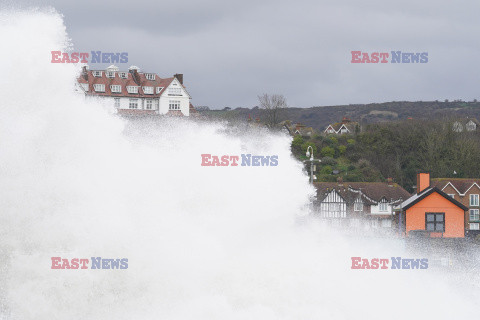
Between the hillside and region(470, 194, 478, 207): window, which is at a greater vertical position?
the hillside

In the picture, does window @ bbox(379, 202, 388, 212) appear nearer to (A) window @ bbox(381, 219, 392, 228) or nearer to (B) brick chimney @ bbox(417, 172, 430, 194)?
(A) window @ bbox(381, 219, 392, 228)

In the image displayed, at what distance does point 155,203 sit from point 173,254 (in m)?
1.85

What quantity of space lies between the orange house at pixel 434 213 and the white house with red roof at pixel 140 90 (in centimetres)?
2515

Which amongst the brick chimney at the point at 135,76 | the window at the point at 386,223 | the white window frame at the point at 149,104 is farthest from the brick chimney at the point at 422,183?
the brick chimney at the point at 135,76

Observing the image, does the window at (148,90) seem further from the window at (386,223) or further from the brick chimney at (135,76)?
the window at (386,223)

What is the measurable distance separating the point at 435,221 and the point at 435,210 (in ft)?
2.54

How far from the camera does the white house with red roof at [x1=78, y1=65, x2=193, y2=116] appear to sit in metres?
70.9

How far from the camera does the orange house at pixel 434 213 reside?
55531 mm

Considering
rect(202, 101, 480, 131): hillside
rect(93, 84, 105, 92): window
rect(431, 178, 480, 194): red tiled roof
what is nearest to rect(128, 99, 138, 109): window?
rect(93, 84, 105, 92): window

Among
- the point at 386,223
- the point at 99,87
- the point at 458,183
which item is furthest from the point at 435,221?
the point at 99,87

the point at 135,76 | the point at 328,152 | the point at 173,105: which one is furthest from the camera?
the point at 328,152

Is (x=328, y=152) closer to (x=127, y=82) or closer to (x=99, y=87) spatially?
(x=127, y=82)

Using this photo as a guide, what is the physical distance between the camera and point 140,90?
7288 cm

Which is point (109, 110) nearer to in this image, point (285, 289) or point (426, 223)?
point (285, 289)
